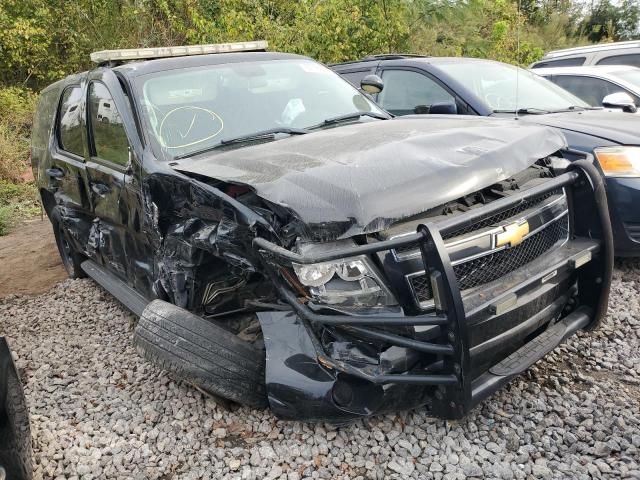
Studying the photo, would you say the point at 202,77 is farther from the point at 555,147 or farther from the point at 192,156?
the point at 555,147

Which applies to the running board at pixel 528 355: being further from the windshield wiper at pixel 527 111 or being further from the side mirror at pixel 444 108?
the windshield wiper at pixel 527 111

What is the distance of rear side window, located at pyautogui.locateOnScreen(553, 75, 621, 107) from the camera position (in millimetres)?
6578

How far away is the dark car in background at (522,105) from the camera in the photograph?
3879 mm

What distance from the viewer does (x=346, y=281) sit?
225 cm

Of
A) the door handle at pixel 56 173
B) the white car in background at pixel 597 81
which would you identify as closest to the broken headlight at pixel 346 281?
the door handle at pixel 56 173

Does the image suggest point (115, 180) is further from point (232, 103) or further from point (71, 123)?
point (71, 123)

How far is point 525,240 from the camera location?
2.54m

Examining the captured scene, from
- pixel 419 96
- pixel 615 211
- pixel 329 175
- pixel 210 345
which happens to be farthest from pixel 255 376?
pixel 419 96

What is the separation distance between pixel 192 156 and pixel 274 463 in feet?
5.38

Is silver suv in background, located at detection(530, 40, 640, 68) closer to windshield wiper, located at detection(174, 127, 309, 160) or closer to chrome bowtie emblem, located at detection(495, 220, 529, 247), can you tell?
windshield wiper, located at detection(174, 127, 309, 160)

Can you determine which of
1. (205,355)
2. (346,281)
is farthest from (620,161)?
(205,355)

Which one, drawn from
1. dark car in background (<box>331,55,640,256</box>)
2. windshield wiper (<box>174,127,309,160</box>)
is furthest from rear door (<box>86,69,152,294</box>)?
dark car in background (<box>331,55,640,256</box>)

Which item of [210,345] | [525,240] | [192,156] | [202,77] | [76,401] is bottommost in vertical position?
[76,401]

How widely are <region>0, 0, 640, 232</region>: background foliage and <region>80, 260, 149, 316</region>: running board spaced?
4.31 metres
